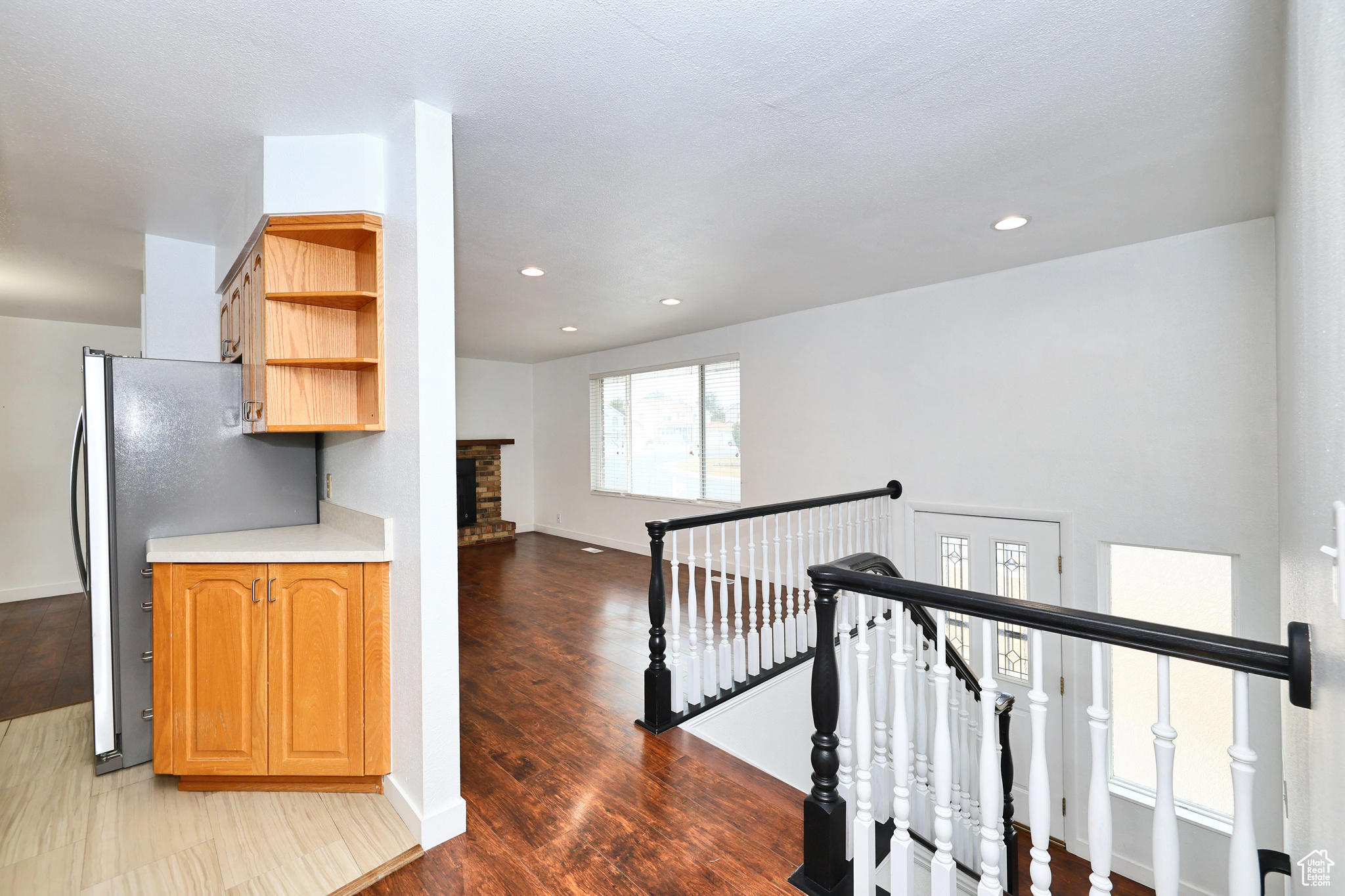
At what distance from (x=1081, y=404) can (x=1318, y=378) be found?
2901 mm

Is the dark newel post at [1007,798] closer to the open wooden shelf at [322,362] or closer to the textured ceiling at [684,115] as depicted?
the textured ceiling at [684,115]

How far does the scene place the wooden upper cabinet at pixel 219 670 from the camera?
221cm

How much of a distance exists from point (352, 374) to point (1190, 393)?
423cm

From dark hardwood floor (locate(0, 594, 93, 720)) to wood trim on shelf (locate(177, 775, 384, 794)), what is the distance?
750 millimetres

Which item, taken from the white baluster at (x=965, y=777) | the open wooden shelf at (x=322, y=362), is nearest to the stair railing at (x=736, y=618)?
the white baluster at (x=965, y=777)

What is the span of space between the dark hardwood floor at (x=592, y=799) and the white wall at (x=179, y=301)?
2.42 metres

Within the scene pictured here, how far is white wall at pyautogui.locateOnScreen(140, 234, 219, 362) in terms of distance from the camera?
3.22 m

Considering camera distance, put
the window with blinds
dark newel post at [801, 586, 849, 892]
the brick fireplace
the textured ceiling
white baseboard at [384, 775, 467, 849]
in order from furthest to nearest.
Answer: the brick fireplace, the window with blinds, white baseboard at [384, 775, 467, 849], dark newel post at [801, 586, 849, 892], the textured ceiling

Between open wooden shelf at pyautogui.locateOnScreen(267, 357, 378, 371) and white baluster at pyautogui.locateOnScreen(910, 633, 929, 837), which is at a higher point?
open wooden shelf at pyautogui.locateOnScreen(267, 357, 378, 371)

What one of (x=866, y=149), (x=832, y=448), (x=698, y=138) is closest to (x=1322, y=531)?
(x=866, y=149)

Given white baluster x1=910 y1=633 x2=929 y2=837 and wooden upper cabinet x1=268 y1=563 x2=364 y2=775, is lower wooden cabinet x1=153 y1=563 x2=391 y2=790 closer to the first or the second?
wooden upper cabinet x1=268 y1=563 x2=364 y2=775

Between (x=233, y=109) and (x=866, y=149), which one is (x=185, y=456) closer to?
(x=233, y=109)

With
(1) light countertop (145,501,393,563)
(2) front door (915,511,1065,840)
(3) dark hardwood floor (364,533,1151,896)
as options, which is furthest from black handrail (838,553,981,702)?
(1) light countertop (145,501,393,563)

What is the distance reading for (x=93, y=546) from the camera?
2.34 meters
